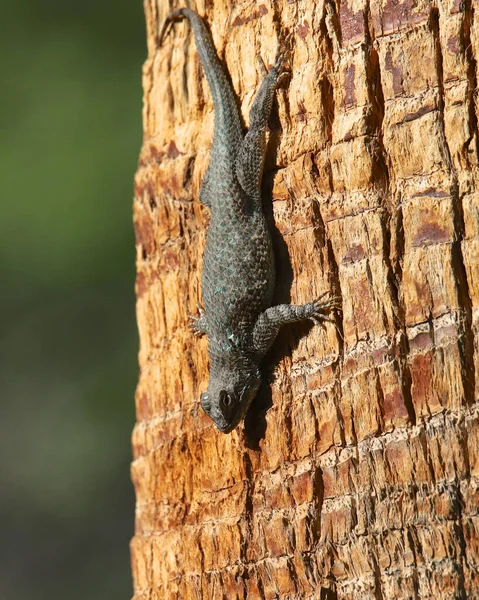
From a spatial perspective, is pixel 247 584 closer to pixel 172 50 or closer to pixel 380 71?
pixel 380 71

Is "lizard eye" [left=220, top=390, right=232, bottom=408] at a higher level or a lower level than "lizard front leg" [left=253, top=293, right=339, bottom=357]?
lower

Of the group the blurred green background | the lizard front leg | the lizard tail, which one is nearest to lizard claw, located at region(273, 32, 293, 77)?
the lizard tail

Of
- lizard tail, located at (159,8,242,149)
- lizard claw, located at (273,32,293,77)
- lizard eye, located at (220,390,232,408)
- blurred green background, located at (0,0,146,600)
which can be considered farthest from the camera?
blurred green background, located at (0,0,146,600)

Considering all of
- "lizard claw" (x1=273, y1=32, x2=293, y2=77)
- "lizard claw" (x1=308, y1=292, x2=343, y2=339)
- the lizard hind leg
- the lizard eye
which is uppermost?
"lizard claw" (x1=273, y1=32, x2=293, y2=77)

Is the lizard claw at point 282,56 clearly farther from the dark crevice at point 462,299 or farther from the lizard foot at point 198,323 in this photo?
the lizard foot at point 198,323

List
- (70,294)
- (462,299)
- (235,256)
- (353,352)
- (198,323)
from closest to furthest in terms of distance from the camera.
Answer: (462,299)
(353,352)
(235,256)
(198,323)
(70,294)

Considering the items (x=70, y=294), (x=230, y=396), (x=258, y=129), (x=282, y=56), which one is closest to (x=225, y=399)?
(x=230, y=396)

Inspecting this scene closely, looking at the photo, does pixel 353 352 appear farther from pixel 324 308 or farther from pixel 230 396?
pixel 230 396

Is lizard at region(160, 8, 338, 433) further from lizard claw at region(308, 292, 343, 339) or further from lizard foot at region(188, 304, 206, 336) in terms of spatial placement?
lizard claw at region(308, 292, 343, 339)
